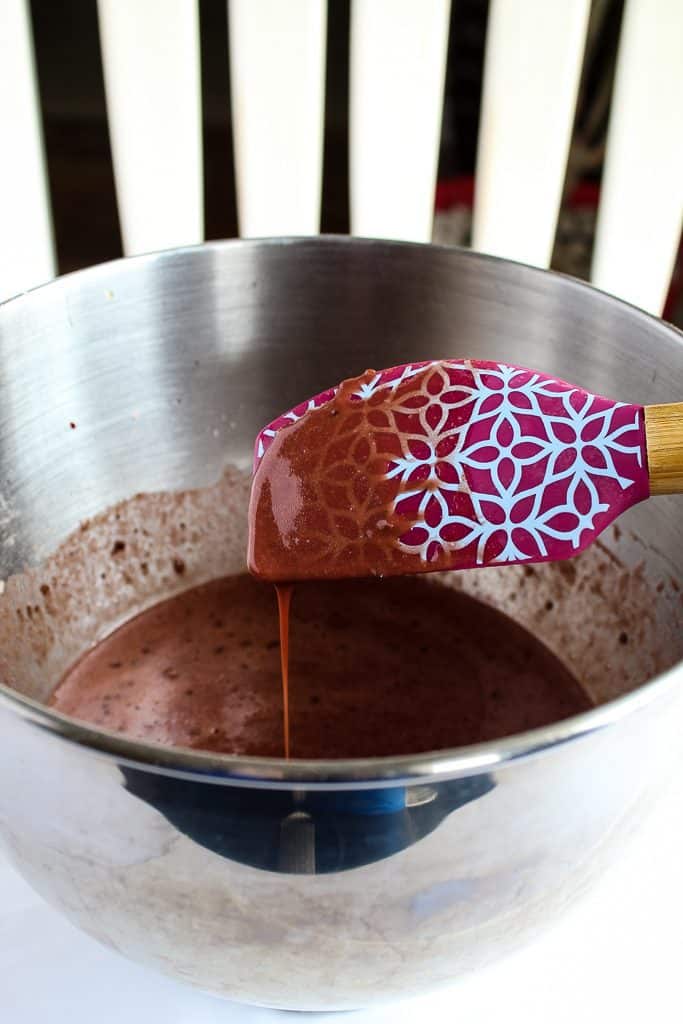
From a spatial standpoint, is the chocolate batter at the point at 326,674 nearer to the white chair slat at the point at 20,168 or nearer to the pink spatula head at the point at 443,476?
the pink spatula head at the point at 443,476

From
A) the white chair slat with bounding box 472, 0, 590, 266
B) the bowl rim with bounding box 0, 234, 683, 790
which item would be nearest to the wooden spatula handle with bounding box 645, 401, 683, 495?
the bowl rim with bounding box 0, 234, 683, 790

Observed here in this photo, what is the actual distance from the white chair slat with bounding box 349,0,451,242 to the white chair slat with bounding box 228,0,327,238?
0.16ft

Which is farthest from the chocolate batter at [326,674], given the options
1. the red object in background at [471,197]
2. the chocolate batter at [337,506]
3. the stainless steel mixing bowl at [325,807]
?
the red object in background at [471,197]

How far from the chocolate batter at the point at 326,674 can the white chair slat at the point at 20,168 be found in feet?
1.57

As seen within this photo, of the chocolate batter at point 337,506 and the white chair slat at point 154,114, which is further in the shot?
the white chair slat at point 154,114

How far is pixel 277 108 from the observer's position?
122 cm

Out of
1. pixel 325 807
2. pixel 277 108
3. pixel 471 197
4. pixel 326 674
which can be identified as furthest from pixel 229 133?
pixel 325 807

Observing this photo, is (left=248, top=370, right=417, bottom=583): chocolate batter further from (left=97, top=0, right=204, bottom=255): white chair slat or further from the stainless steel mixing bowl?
(left=97, top=0, right=204, bottom=255): white chair slat

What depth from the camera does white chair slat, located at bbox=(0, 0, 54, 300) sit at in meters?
1.14

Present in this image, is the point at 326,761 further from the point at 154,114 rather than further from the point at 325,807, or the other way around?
the point at 154,114

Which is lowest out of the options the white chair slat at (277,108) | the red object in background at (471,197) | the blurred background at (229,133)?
the white chair slat at (277,108)

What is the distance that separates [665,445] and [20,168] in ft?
2.82

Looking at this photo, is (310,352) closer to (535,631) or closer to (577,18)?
(535,631)

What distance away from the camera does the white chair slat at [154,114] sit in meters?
1.15
